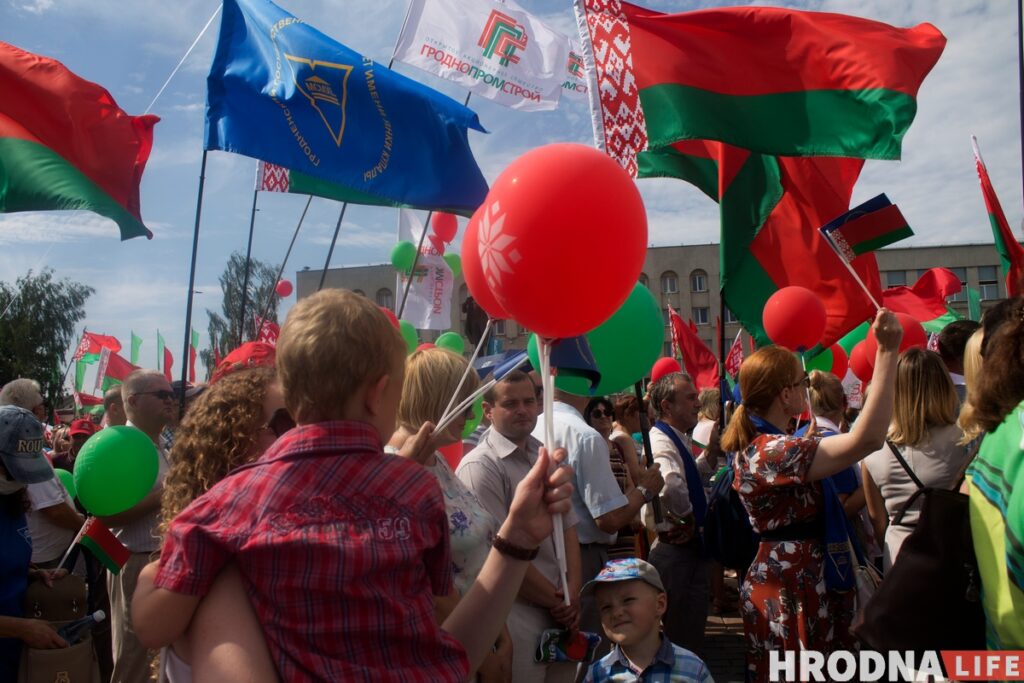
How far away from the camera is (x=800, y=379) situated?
139 inches

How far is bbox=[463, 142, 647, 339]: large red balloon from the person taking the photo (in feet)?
6.72

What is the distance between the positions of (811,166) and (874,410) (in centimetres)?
352

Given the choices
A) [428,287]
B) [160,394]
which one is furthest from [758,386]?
[428,287]

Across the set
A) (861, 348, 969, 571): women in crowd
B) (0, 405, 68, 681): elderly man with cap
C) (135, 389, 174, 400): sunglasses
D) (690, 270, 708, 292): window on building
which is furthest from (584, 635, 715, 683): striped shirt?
(690, 270, 708, 292): window on building

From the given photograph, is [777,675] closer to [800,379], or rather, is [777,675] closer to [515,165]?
[800,379]

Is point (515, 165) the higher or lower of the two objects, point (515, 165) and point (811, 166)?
the lower

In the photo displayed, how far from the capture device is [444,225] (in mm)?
10234

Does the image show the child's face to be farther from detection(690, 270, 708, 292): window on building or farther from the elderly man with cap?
detection(690, 270, 708, 292): window on building

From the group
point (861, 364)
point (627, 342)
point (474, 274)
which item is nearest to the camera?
point (474, 274)

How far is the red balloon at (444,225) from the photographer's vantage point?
10.2 meters

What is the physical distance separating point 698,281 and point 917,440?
5031cm

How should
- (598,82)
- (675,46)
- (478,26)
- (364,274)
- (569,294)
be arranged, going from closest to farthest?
(569,294)
(598,82)
(675,46)
(478,26)
(364,274)

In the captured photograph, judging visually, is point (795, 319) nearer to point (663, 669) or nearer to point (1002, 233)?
point (1002, 233)

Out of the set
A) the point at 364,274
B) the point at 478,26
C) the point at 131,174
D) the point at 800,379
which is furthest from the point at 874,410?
the point at 364,274
